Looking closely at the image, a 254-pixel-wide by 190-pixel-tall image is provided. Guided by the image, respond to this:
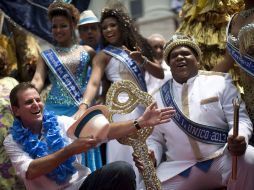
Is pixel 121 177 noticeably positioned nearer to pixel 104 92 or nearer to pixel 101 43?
pixel 104 92

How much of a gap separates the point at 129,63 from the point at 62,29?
1.91 ft

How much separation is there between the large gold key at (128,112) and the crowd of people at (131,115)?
0.05m

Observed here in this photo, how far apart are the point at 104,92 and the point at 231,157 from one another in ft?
4.88

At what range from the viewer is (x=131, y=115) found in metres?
4.87

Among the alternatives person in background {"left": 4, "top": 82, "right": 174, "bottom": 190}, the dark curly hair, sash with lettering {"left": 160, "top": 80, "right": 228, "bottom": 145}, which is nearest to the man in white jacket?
sash with lettering {"left": 160, "top": 80, "right": 228, "bottom": 145}

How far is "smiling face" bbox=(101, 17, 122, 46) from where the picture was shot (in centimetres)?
516

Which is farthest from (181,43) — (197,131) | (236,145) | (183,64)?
(236,145)

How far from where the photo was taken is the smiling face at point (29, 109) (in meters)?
4.22

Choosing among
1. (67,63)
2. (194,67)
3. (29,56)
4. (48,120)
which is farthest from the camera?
(29,56)

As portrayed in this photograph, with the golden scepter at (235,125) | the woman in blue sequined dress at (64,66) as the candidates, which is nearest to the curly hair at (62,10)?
the woman in blue sequined dress at (64,66)

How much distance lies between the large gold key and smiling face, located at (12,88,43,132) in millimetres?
452

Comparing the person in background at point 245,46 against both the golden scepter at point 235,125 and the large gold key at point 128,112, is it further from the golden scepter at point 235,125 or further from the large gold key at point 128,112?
the large gold key at point 128,112

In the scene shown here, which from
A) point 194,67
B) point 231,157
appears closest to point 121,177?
point 231,157

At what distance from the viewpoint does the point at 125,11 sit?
17.3 ft
